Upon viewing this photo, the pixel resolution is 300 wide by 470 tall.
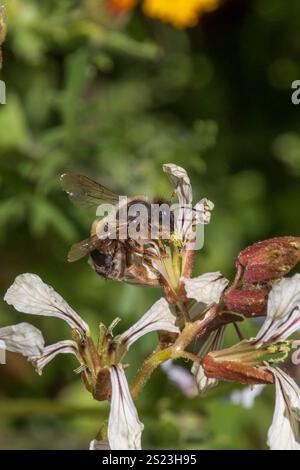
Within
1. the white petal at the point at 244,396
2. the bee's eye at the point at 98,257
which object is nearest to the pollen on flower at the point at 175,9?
the white petal at the point at 244,396

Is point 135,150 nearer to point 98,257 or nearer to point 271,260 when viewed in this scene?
point 98,257

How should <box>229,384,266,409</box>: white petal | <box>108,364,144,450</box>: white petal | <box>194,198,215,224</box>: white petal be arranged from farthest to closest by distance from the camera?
<box>229,384,266,409</box>: white petal, <box>194,198,215,224</box>: white petal, <box>108,364,144,450</box>: white petal

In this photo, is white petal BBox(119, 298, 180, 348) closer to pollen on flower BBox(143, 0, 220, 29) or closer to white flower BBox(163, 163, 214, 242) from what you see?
white flower BBox(163, 163, 214, 242)

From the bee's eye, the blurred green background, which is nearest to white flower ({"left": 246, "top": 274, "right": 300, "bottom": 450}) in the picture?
the bee's eye

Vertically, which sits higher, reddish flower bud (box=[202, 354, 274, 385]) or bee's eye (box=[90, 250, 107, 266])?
bee's eye (box=[90, 250, 107, 266])

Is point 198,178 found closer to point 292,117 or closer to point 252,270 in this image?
point 292,117

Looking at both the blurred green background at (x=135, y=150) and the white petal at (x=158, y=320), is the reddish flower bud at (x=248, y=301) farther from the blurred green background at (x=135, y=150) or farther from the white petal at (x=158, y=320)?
the blurred green background at (x=135, y=150)
